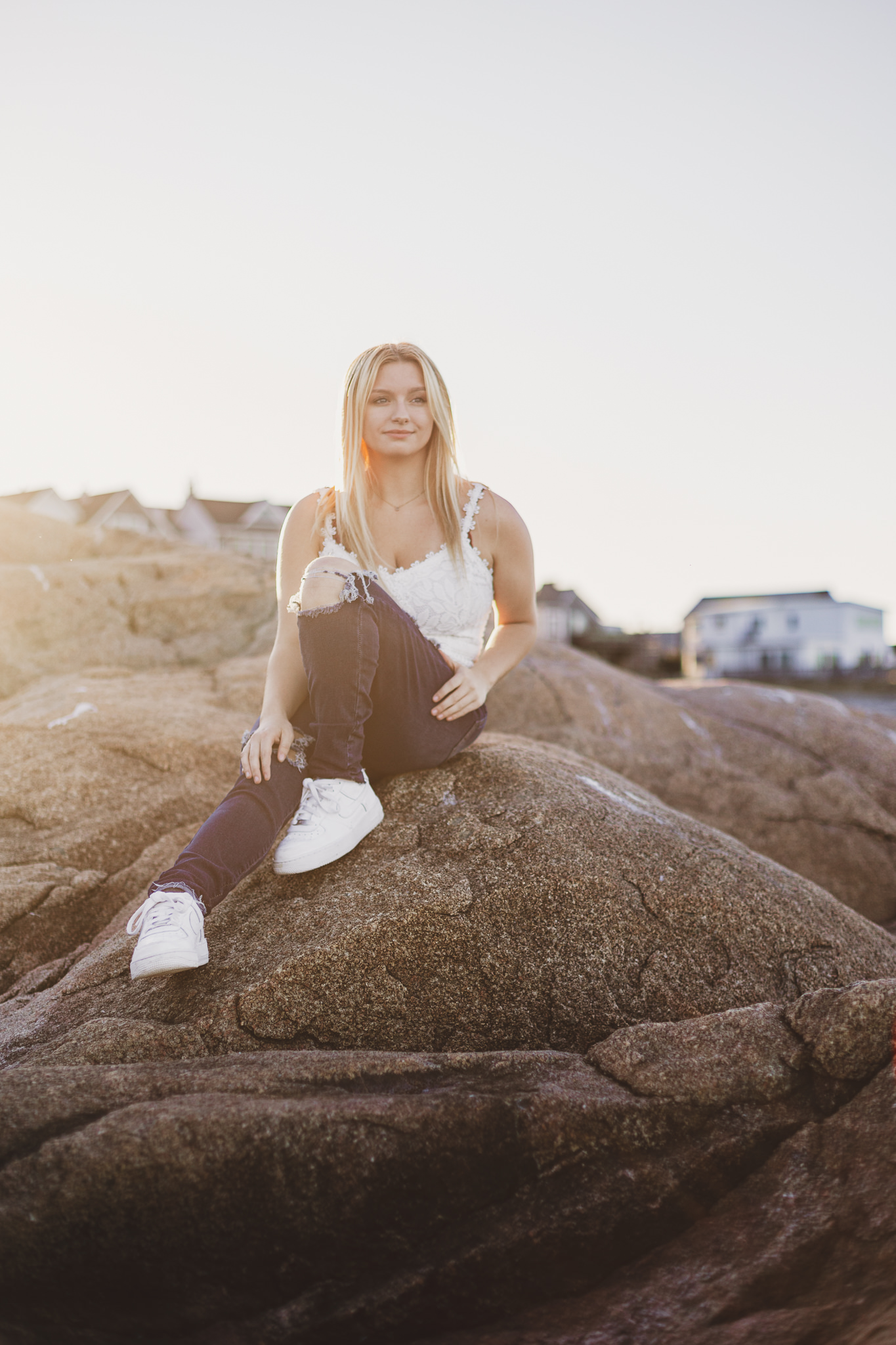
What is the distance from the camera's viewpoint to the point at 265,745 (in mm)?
3004

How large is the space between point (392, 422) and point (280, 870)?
6.05ft

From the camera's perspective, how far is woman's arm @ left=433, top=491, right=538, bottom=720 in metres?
3.69

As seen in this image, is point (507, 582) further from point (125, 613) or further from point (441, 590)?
point (125, 613)

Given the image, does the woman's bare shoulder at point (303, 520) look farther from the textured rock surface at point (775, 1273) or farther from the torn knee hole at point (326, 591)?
the textured rock surface at point (775, 1273)

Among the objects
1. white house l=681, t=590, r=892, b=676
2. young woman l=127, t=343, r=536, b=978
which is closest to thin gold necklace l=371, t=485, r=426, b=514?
young woman l=127, t=343, r=536, b=978

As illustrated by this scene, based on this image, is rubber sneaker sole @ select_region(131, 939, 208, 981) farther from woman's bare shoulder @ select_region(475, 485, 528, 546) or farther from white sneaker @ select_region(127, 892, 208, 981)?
woman's bare shoulder @ select_region(475, 485, 528, 546)

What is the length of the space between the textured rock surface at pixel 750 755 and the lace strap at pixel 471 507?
2.37 meters

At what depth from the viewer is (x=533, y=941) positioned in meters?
2.68

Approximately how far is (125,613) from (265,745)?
16.9 feet

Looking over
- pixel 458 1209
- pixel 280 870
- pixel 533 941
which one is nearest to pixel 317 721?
pixel 280 870

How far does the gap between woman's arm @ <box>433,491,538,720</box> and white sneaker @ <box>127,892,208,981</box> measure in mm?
1534

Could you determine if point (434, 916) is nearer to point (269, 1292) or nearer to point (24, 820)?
point (269, 1292)

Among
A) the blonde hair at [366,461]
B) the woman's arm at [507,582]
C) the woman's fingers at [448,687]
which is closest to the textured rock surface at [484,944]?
the woman's fingers at [448,687]

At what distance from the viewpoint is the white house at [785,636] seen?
4328cm
